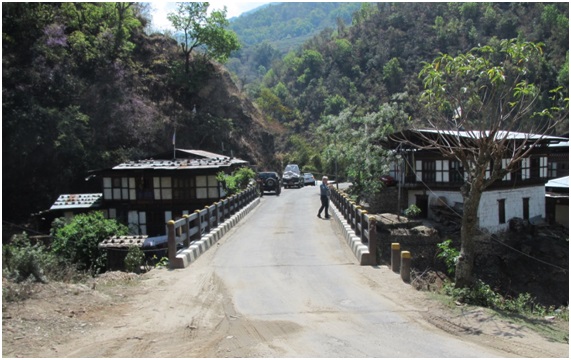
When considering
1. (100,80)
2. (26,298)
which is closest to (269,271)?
(26,298)

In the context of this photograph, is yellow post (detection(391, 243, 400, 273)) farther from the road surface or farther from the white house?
the white house

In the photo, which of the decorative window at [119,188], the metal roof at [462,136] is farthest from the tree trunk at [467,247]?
the decorative window at [119,188]

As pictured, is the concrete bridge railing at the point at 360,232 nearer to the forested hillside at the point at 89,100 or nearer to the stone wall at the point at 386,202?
the stone wall at the point at 386,202

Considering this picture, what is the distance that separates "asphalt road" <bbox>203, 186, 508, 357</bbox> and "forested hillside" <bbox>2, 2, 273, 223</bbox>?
939 inches

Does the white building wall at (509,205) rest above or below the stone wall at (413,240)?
above

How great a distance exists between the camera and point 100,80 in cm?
4406

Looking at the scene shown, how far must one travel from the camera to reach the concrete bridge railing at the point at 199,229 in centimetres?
1334

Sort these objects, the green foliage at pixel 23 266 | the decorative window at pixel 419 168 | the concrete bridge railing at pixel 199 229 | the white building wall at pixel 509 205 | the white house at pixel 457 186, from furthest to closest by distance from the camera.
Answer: the decorative window at pixel 419 168 → the white house at pixel 457 186 → the white building wall at pixel 509 205 → the concrete bridge railing at pixel 199 229 → the green foliage at pixel 23 266

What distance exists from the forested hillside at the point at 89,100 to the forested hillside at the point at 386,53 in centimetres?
2272

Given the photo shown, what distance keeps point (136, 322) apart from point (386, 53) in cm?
9833

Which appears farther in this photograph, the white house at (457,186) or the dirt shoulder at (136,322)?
the white house at (457,186)

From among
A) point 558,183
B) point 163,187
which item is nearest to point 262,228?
point 163,187

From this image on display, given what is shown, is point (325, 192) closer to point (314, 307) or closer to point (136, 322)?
point (314, 307)

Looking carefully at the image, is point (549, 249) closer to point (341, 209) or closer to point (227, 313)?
point (341, 209)
